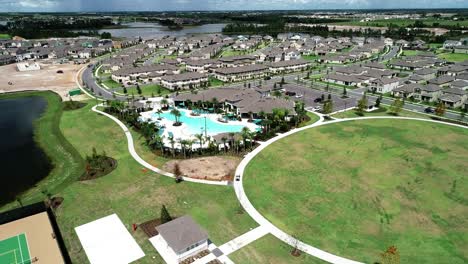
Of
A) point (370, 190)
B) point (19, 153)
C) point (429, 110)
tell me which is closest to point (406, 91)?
point (429, 110)

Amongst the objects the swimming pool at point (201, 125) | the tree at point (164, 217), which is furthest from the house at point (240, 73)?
the tree at point (164, 217)

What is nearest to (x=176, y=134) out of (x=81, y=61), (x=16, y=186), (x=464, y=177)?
(x=16, y=186)

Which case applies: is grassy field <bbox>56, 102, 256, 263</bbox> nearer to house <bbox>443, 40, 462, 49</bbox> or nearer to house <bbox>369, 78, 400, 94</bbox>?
house <bbox>369, 78, 400, 94</bbox>

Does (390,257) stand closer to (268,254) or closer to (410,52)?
(268,254)

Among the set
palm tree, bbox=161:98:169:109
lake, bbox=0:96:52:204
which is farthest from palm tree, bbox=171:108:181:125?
lake, bbox=0:96:52:204

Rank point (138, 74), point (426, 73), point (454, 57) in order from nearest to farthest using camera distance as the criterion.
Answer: point (426, 73), point (138, 74), point (454, 57)

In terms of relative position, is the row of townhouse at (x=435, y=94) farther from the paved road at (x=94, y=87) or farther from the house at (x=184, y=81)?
the paved road at (x=94, y=87)
